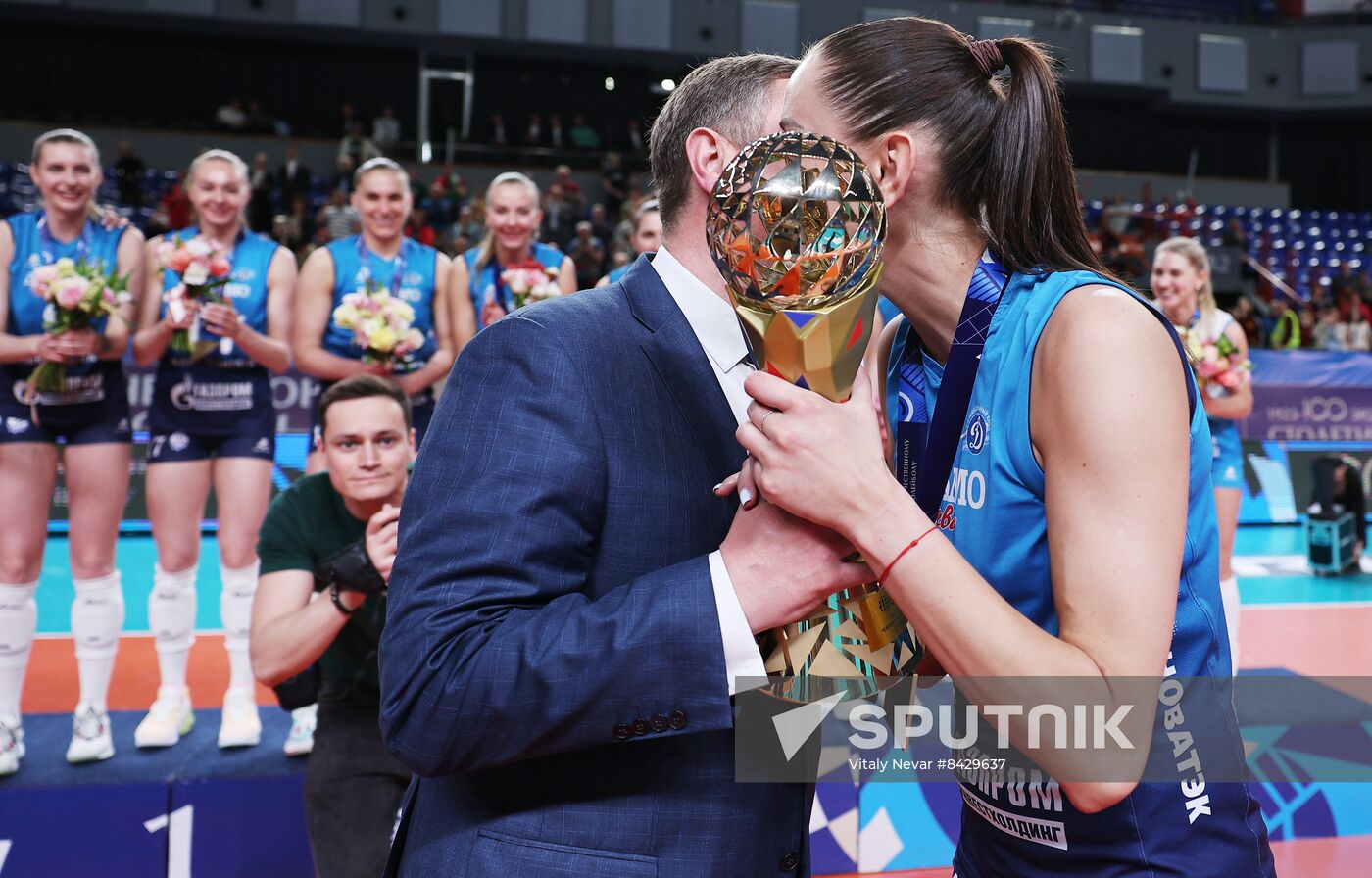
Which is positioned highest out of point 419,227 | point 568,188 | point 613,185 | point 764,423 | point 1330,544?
point 613,185

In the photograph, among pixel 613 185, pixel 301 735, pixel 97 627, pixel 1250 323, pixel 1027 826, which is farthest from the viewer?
pixel 613 185

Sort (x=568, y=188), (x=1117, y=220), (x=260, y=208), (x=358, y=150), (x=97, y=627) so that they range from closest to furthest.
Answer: (x=97, y=627), (x=260, y=208), (x=568, y=188), (x=358, y=150), (x=1117, y=220)

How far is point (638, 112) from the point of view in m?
20.2

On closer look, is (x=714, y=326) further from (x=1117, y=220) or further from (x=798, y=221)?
(x=1117, y=220)

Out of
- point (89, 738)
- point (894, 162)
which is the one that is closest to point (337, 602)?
point (89, 738)

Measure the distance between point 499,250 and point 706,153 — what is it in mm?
3713

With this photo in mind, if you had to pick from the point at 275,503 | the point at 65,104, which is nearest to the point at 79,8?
the point at 65,104

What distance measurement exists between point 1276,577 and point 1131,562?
8.11 meters

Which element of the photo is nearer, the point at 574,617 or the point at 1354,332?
the point at 574,617

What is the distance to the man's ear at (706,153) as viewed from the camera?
5.62 feet

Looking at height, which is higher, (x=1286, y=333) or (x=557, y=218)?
(x=557, y=218)

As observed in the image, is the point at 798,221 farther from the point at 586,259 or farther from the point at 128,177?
the point at 128,177

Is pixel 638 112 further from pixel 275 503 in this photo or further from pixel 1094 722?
pixel 1094 722

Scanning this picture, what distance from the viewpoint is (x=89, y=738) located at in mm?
3807
